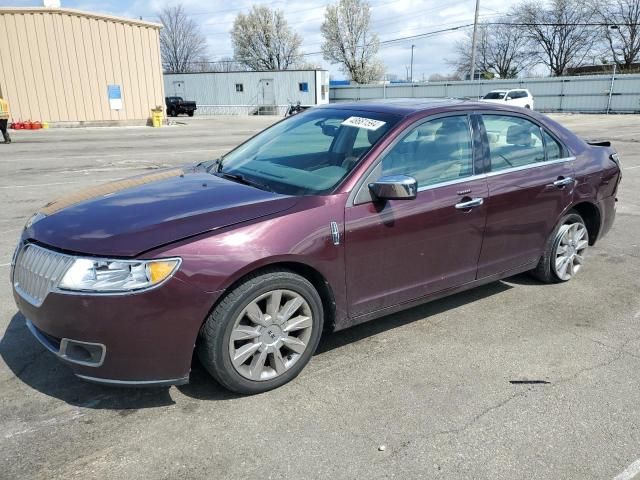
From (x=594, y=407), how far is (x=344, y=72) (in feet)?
243

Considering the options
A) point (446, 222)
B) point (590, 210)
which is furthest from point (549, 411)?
point (590, 210)

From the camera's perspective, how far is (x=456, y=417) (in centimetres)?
285

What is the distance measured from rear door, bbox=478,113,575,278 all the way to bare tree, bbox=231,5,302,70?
73.4 metres

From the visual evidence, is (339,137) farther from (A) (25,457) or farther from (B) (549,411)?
(A) (25,457)

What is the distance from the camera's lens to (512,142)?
4207 mm

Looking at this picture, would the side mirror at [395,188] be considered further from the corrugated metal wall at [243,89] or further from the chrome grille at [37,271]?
the corrugated metal wall at [243,89]

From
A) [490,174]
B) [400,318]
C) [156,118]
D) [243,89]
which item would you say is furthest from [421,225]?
[243,89]

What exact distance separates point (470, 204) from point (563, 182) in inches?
48.3

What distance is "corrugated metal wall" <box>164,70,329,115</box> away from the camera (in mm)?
45156

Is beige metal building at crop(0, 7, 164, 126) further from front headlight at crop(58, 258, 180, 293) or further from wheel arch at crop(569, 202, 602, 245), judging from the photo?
front headlight at crop(58, 258, 180, 293)

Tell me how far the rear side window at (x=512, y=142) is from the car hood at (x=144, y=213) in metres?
1.83

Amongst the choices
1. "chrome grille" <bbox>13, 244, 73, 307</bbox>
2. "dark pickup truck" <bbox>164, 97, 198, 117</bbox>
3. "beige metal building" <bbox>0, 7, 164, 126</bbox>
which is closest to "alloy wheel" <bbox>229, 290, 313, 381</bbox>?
"chrome grille" <bbox>13, 244, 73, 307</bbox>

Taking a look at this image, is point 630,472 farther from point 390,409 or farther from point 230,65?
point 230,65

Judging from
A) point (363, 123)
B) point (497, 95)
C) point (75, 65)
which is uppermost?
point (75, 65)
